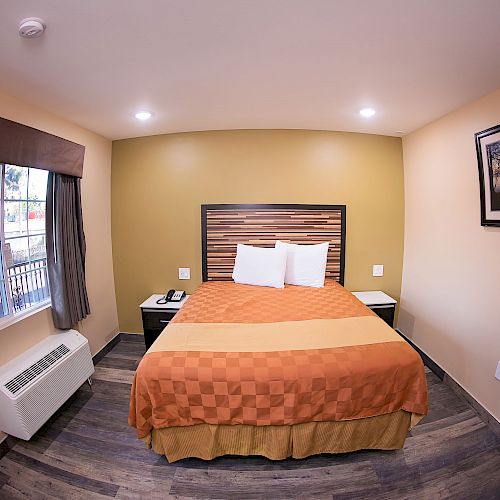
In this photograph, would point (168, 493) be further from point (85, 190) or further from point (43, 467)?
point (85, 190)

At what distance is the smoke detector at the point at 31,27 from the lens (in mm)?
1060

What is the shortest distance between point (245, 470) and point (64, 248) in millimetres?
2049

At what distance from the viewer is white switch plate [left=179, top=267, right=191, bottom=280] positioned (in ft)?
9.56

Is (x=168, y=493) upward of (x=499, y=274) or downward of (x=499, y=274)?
downward

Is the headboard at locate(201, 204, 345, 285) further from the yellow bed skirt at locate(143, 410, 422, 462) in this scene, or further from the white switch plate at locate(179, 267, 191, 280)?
the yellow bed skirt at locate(143, 410, 422, 462)

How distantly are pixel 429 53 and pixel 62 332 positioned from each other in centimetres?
311

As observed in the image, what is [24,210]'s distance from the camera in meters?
1.96

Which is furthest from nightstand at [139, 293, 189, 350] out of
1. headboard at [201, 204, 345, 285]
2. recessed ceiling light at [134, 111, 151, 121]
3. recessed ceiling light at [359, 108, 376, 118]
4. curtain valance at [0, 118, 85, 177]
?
recessed ceiling light at [359, 108, 376, 118]

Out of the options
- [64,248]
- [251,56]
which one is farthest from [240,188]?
[64,248]

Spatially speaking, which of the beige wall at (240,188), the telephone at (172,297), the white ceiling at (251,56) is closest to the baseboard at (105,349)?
the beige wall at (240,188)

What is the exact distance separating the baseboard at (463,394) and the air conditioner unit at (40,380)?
118 inches

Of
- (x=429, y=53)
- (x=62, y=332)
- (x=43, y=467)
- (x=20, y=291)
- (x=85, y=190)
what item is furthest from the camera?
(x=85, y=190)

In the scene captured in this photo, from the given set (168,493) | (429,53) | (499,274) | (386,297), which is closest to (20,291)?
(168,493)

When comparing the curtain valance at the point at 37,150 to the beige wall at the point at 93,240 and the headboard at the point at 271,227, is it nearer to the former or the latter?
the beige wall at the point at 93,240
